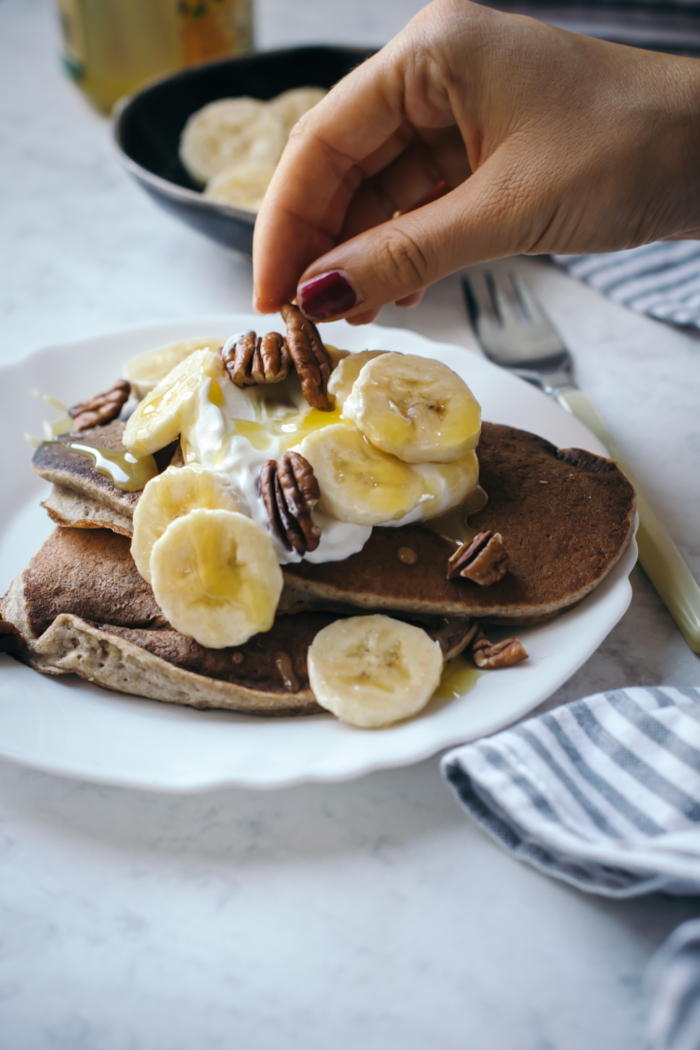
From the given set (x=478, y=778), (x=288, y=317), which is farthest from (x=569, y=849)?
(x=288, y=317)

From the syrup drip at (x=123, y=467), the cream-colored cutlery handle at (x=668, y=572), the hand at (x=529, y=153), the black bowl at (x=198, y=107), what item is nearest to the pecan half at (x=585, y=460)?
the cream-colored cutlery handle at (x=668, y=572)

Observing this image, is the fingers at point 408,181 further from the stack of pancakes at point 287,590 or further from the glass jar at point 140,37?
the glass jar at point 140,37

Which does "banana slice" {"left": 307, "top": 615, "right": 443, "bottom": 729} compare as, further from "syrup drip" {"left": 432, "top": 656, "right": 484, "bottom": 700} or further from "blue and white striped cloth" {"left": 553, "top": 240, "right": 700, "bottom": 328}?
"blue and white striped cloth" {"left": 553, "top": 240, "right": 700, "bottom": 328}

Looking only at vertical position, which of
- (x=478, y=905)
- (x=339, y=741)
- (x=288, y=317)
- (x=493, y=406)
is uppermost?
(x=288, y=317)

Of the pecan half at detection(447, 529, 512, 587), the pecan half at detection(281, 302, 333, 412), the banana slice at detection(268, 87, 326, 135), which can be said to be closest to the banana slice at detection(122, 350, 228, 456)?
the pecan half at detection(281, 302, 333, 412)

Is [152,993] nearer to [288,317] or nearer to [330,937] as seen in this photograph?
[330,937]

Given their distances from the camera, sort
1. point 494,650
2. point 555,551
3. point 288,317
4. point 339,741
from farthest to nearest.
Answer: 1. point 288,317
2. point 555,551
3. point 494,650
4. point 339,741

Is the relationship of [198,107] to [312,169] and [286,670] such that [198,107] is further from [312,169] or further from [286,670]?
[286,670]

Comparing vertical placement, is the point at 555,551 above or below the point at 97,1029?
above
